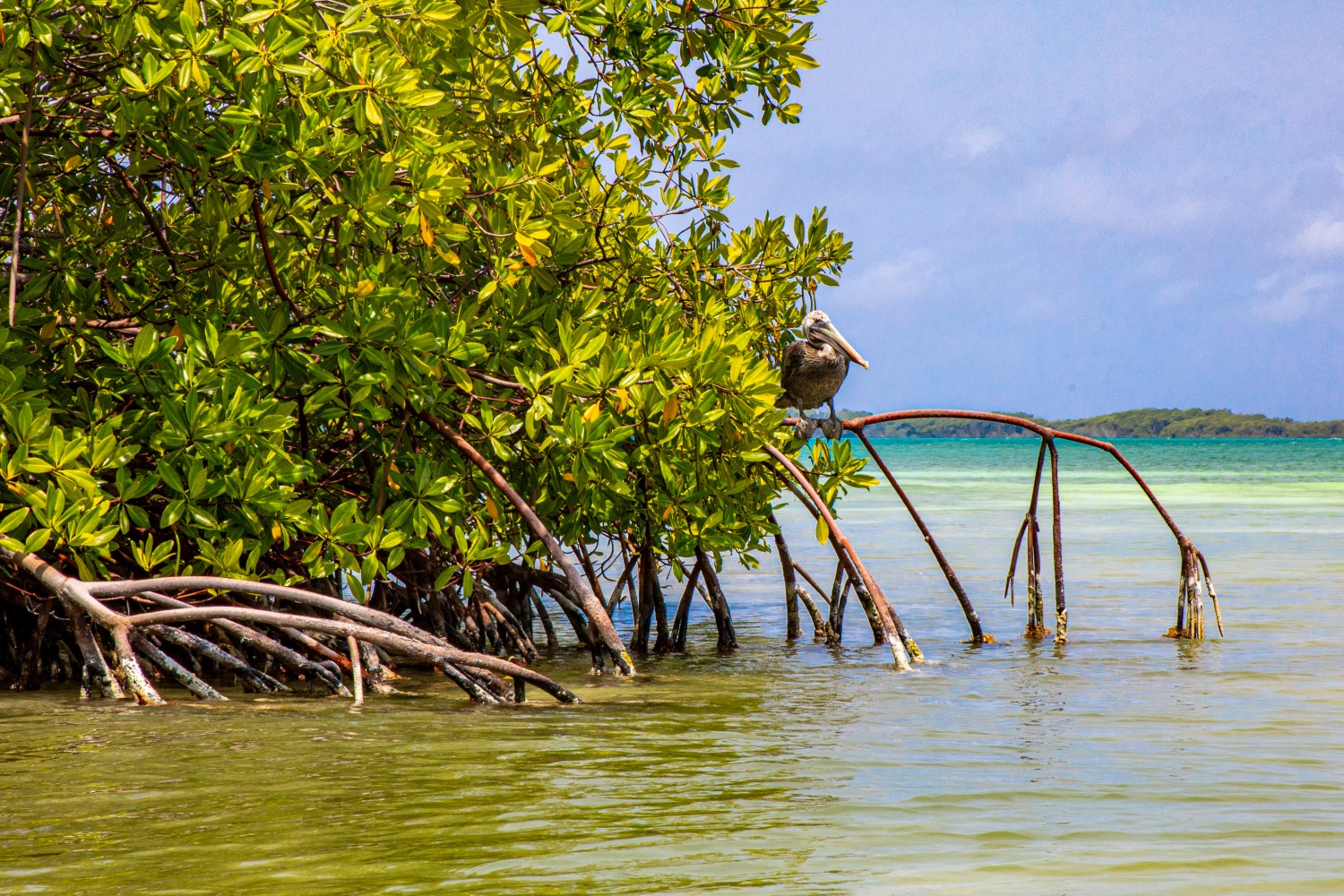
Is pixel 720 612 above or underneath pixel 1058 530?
underneath

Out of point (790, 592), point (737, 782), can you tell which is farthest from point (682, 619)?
point (737, 782)

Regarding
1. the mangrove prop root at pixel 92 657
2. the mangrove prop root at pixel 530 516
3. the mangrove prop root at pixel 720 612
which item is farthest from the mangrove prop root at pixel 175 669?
the mangrove prop root at pixel 720 612

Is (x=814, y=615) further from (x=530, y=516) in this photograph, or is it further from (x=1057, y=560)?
(x=530, y=516)

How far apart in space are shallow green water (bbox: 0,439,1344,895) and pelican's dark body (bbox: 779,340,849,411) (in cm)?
142

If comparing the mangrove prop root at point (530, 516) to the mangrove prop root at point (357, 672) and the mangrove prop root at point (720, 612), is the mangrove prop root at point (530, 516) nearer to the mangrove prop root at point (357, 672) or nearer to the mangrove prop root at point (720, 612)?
the mangrove prop root at point (357, 672)

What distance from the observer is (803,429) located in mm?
6941

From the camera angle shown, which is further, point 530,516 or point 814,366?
point 814,366

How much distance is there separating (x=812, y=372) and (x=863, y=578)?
1085 millimetres

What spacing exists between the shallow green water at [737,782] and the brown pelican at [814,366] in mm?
1399

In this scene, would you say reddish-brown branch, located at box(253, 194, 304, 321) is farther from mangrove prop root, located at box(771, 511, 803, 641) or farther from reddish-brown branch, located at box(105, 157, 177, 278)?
mangrove prop root, located at box(771, 511, 803, 641)

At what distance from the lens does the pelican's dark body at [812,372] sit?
6.88 metres

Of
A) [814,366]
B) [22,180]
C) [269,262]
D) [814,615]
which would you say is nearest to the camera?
[22,180]

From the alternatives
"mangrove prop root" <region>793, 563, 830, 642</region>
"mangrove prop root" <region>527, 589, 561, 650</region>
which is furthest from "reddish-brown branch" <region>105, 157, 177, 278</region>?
"mangrove prop root" <region>793, 563, 830, 642</region>

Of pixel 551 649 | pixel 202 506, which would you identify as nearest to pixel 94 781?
pixel 202 506
